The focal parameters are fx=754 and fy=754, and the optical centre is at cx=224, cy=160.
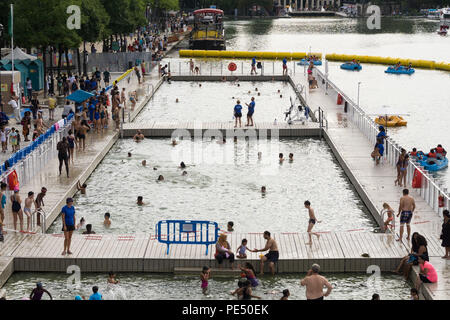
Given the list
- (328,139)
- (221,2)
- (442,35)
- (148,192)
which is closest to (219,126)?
(328,139)

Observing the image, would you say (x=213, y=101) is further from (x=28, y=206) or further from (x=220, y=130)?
(x=28, y=206)

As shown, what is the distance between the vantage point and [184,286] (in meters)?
18.7

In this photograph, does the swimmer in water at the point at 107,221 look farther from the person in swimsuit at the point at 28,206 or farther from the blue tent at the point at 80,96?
the blue tent at the point at 80,96

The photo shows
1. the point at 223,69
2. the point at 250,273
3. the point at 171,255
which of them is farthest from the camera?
the point at 223,69

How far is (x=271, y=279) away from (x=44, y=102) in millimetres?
27040

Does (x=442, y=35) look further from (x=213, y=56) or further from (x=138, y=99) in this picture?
(x=138, y=99)

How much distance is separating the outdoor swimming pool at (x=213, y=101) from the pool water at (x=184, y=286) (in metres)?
18.8

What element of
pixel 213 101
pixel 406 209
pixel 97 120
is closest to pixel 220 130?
pixel 97 120

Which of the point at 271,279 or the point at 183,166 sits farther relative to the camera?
the point at 183,166

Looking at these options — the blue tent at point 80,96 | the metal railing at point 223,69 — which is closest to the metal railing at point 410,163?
the blue tent at point 80,96

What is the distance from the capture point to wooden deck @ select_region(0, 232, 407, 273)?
1941 cm

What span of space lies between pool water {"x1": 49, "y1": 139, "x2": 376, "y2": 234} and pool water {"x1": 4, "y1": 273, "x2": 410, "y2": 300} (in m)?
3.53

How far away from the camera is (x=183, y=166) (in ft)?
98.4

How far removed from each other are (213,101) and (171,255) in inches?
1151
